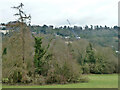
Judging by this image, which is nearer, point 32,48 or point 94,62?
point 32,48

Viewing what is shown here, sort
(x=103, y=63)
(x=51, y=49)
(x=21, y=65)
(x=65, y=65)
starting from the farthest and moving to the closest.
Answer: (x=103, y=63) < (x=51, y=49) < (x=65, y=65) < (x=21, y=65)

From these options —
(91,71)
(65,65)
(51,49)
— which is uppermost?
(51,49)

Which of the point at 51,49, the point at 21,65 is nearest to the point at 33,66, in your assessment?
the point at 21,65

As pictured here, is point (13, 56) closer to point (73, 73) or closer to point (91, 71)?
point (73, 73)

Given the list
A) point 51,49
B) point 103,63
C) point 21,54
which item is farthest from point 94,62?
point 21,54

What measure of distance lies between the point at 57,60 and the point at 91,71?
19.7 m

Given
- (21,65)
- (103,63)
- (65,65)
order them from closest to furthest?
(21,65) → (65,65) → (103,63)

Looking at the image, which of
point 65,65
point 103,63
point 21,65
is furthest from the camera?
point 103,63

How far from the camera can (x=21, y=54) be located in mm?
24484

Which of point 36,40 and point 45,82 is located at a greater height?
point 36,40

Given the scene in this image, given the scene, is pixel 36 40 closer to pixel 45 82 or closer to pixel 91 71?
pixel 45 82

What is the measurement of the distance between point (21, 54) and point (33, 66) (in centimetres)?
218

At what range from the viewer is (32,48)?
86.9 ft

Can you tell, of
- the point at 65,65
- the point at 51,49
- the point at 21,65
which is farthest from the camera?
the point at 51,49
